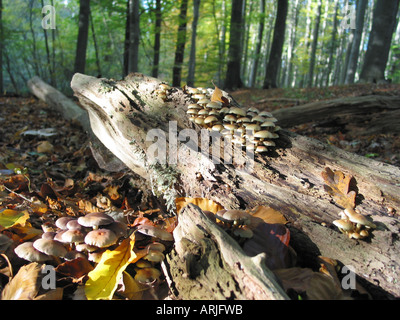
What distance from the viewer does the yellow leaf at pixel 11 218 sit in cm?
219

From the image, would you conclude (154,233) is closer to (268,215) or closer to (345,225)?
(268,215)

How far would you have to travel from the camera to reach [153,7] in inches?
503

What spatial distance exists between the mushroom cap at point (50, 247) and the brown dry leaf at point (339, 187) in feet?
7.06

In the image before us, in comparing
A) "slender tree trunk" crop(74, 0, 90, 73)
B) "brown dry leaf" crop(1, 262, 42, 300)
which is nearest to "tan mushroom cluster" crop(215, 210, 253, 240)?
"brown dry leaf" crop(1, 262, 42, 300)

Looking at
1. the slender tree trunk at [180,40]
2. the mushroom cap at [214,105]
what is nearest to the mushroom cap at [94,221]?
the mushroom cap at [214,105]

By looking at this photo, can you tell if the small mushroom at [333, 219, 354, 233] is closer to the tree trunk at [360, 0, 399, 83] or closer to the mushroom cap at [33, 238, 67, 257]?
the mushroom cap at [33, 238, 67, 257]

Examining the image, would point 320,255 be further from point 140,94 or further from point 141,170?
point 140,94

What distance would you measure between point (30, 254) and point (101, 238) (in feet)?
1.51

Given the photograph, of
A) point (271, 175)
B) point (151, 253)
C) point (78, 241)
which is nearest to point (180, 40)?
point (271, 175)

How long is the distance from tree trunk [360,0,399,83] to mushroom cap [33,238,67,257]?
13.6 meters

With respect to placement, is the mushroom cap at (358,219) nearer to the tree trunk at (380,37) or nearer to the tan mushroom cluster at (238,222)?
the tan mushroom cluster at (238,222)

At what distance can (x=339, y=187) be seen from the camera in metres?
2.28
